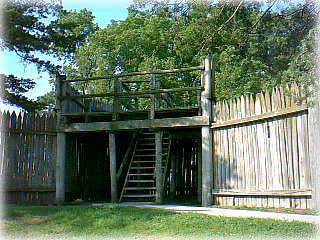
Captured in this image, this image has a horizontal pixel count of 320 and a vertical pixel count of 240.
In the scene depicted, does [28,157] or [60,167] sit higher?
[28,157]

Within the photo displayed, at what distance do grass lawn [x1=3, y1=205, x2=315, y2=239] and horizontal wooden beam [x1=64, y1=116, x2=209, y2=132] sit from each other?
3.03 metres

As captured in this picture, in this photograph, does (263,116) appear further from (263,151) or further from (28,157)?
(28,157)

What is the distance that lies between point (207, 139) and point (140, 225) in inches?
152

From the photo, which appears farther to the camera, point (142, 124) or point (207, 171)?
point (142, 124)

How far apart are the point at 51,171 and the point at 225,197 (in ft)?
15.7

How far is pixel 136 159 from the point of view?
45.9 feet

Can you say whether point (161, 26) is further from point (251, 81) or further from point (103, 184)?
point (103, 184)

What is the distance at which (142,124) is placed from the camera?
11.9m

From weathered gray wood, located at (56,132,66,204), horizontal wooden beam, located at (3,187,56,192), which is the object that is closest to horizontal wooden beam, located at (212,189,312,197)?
weathered gray wood, located at (56,132,66,204)

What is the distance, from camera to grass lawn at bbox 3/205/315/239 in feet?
22.4

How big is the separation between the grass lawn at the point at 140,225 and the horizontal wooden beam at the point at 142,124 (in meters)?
3.03

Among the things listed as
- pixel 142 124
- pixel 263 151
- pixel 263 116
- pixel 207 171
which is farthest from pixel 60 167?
pixel 263 116

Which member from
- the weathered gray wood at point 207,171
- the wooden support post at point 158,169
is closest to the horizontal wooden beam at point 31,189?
the wooden support post at point 158,169

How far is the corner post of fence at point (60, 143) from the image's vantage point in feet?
39.4
